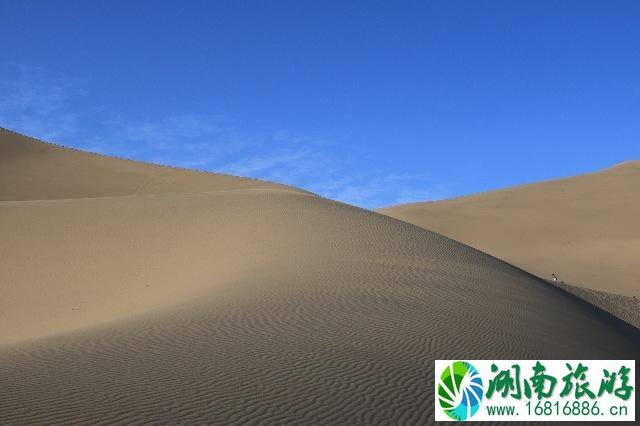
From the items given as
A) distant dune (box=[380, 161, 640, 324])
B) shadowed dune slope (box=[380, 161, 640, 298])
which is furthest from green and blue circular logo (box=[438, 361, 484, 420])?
shadowed dune slope (box=[380, 161, 640, 298])

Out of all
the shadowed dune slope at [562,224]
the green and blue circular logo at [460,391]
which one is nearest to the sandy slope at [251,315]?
the green and blue circular logo at [460,391]

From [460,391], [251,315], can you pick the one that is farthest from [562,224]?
[460,391]

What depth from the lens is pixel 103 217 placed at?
28.5 meters

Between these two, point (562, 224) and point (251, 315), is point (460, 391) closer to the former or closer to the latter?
point (251, 315)

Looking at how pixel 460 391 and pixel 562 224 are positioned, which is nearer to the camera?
pixel 460 391

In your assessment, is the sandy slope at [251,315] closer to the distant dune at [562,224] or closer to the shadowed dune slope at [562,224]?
the shadowed dune slope at [562,224]

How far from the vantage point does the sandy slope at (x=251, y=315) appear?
8.11 m

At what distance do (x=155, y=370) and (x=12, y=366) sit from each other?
1970mm

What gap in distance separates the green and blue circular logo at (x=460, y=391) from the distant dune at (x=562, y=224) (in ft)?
89.0

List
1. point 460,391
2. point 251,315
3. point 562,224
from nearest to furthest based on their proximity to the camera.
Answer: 1. point 460,391
2. point 251,315
3. point 562,224

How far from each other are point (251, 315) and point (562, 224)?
42.9 metres

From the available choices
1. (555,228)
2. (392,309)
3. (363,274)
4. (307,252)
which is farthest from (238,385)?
(555,228)

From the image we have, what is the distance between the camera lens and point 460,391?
8844 millimetres

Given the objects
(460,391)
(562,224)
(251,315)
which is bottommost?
(460,391)
